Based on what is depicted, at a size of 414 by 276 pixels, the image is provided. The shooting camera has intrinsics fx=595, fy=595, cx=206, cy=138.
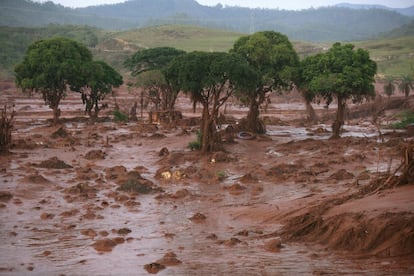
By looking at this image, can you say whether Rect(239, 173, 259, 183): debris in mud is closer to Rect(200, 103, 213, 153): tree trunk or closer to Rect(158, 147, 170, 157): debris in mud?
Rect(200, 103, 213, 153): tree trunk

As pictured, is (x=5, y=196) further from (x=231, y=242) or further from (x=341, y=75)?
(x=341, y=75)

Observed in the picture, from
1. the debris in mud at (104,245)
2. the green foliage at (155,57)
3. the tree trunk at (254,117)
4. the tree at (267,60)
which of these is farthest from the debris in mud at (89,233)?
the green foliage at (155,57)

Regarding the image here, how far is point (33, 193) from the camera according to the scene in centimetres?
1797

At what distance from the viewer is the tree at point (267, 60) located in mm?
30875

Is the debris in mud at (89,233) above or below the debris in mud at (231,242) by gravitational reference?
below

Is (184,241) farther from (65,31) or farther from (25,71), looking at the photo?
(65,31)

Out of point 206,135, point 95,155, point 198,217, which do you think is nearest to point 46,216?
point 198,217

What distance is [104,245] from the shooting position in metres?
12.1

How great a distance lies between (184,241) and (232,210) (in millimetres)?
3207

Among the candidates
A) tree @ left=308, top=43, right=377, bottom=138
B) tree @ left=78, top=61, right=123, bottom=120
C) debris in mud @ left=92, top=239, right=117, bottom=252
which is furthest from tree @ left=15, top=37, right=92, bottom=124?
debris in mud @ left=92, top=239, right=117, bottom=252

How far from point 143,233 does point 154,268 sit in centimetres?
308

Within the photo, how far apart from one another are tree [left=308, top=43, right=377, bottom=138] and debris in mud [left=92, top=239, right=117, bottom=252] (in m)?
17.8

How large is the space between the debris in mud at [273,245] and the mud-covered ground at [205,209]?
3cm

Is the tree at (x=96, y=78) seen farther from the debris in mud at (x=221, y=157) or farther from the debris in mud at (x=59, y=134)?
the debris in mud at (x=221, y=157)
